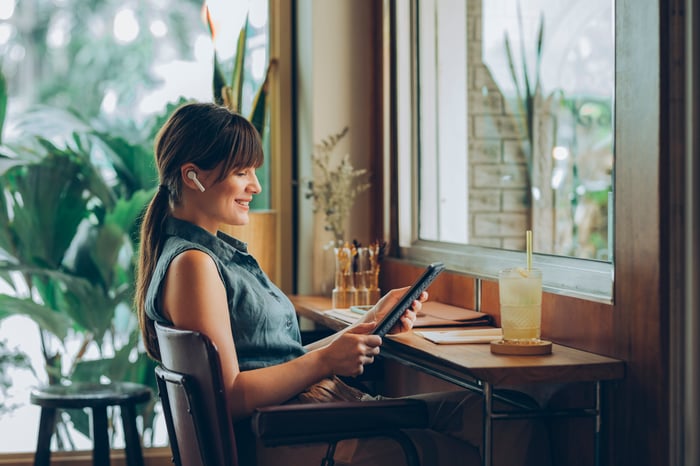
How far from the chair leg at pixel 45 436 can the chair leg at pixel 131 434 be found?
27 centimetres

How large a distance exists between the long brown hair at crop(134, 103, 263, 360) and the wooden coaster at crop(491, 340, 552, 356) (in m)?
0.70

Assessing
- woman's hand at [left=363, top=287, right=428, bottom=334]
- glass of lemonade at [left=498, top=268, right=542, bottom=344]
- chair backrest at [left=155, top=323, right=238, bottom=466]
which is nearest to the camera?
chair backrest at [left=155, top=323, right=238, bottom=466]

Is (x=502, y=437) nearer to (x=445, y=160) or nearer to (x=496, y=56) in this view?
(x=445, y=160)

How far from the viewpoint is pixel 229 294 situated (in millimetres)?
2014

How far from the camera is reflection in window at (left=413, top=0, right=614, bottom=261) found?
11.7 feet

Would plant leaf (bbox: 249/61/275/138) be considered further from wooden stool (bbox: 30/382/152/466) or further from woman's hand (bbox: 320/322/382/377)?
woman's hand (bbox: 320/322/382/377)

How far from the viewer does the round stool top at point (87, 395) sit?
322 centimetres

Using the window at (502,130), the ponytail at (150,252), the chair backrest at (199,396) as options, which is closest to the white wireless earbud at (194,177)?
the ponytail at (150,252)

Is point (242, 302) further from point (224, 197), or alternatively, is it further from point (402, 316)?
point (402, 316)

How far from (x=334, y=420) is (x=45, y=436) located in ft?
6.48

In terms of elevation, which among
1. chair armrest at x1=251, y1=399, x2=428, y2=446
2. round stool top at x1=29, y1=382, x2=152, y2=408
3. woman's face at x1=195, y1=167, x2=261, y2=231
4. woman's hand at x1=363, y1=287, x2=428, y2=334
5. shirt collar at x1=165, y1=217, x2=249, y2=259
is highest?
woman's face at x1=195, y1=167, x2=261, y2=231

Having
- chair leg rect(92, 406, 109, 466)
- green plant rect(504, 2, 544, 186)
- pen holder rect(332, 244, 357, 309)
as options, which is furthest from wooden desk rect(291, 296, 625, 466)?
green plant rect(504, 2, 544, 186)

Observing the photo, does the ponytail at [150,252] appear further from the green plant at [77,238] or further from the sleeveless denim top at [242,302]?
the green plant at [77,238]

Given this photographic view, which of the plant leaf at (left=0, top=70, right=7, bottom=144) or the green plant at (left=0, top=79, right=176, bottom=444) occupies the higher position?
the plant leaf at (left=0, top=70, right=7, bottom=144)
